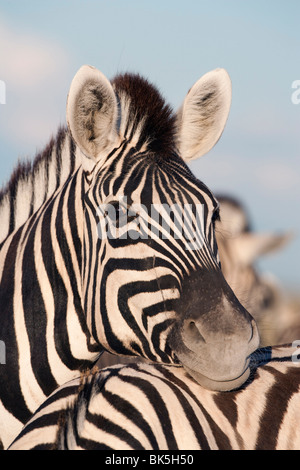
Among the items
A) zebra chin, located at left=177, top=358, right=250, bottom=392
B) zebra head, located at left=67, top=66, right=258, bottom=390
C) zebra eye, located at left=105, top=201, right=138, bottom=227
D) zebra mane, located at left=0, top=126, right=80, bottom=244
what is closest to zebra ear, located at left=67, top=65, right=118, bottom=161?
zebra head, located at left=67, top=66, right=258, bottom=390

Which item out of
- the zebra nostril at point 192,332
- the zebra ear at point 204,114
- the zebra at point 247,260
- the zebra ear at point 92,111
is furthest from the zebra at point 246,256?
the zebra nostril at point 192,332

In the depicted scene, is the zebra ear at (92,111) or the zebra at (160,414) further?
the zebra ear at (92,111)

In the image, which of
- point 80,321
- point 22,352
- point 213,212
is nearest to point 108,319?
point 80,321

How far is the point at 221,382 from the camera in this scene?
3.47m

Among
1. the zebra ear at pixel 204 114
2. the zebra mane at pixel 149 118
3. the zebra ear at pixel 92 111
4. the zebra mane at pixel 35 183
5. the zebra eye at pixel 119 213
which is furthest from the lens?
the zebra mane at pixel 35 183

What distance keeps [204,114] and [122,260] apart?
150 cm

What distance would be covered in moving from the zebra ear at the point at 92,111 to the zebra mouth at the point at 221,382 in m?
1.61

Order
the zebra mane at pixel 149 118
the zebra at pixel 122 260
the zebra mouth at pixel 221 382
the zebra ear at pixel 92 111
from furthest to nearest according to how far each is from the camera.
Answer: the zebra mane at pixel 149 118, the zebra ear at pixel 92 111, the zebra at pixel 122 260, the zebra mouth at pixel 221 382

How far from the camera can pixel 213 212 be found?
4.23 meters

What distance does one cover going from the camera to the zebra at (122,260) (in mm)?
3617

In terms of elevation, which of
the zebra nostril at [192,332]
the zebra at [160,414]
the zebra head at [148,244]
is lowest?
the zebra at [160,414]

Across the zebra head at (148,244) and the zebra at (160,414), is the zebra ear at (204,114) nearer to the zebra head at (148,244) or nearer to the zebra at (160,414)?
the zebra head at (148,244)

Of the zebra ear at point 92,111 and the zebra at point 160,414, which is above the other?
the zebra ear at point 92,111

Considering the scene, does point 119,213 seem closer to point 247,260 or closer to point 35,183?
point 35,183
